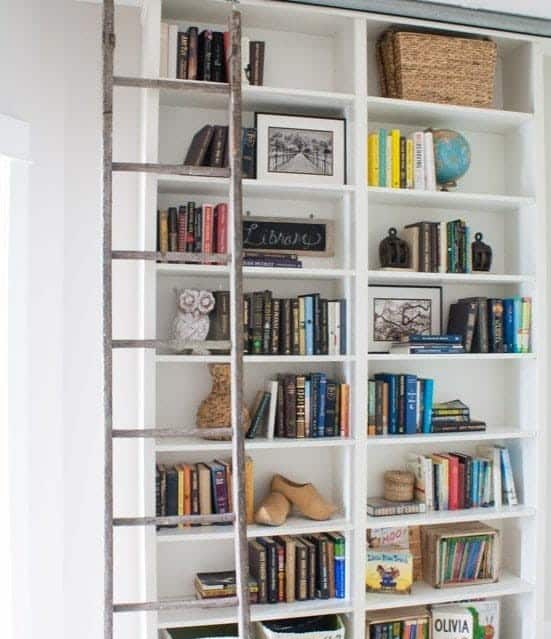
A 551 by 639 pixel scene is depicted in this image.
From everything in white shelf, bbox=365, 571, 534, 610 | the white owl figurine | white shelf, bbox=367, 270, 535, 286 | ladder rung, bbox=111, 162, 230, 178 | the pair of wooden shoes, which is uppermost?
ladder rung, bbox=111, 162, 230, 178

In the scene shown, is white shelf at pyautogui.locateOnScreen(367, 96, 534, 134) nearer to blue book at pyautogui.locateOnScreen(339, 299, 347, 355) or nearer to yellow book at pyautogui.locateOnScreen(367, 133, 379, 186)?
yellow book at pyautogui.locateOnScreen(367, 133, 379, 186)

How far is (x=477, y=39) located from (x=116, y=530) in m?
2.34

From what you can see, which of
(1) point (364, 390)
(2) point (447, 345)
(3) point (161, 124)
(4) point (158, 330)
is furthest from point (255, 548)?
(3) point (161, 124)

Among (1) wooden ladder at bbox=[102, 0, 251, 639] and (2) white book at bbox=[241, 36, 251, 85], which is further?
(2) white book at bbox=[241, 36, 251, 85]

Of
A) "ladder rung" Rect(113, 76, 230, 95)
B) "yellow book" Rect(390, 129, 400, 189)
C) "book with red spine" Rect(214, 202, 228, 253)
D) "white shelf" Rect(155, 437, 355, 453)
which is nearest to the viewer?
"ladder rung" Rect(113, 76, 230, 95)

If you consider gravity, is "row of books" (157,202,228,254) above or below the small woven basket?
above

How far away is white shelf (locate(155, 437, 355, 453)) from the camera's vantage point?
8.59ft

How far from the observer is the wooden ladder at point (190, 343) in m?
2.36

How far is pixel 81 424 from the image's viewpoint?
2.74 metres

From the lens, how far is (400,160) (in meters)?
2.95

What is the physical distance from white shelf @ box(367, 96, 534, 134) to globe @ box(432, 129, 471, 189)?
8 cm

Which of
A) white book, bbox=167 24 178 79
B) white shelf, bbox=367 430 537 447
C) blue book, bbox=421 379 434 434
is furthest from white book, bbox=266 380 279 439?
white book, bbox=167 24 178 79

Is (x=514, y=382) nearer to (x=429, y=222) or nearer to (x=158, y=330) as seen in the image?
(x=429, y=222)

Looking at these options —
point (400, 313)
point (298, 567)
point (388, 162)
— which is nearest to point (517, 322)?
point (400, 313)
